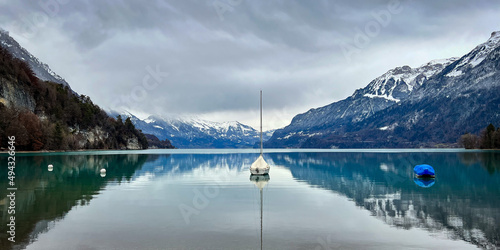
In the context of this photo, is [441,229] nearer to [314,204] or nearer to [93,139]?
[314,204]

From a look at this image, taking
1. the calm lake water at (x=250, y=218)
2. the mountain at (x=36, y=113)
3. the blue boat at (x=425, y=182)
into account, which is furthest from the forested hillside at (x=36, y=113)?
the blue boat at (x=425, y=182)

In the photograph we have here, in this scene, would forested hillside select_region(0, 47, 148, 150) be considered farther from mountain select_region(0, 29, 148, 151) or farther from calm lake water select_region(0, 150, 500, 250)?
calm lake water select_region(0, 150, 500, 250)

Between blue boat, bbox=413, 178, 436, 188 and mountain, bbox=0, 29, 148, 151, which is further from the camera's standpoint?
mountain, bbox=0, 29, 148, 151

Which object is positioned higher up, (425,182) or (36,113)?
(36,113)

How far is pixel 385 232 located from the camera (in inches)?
746

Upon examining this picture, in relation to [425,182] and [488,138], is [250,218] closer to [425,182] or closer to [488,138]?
[425,182]

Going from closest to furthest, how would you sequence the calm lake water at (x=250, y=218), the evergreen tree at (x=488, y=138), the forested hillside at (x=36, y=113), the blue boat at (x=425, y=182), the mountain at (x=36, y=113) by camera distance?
the calm lake water at (x=250, y=218), the blue boat at (x=425, y=182), the mountain at (x=36, y=113), the forested hillside at (x=36, y=113), the evergreen tree at (x=488, y=138)

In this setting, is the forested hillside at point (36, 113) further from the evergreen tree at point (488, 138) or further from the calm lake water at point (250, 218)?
the evergreen tree at point (488, 138)

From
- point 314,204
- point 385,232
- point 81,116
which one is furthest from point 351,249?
point 81,116

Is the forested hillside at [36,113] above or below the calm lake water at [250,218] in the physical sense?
above

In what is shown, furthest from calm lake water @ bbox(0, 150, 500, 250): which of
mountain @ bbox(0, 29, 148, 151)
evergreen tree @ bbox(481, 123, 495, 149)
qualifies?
evergreen tree @ bbox(481, 123, 495, 149)

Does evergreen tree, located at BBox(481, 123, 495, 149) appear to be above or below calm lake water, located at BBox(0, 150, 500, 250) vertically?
above

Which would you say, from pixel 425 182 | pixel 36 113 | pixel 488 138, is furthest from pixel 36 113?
pixel 488 138

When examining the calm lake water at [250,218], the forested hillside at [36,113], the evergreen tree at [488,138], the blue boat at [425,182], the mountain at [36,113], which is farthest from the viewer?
the evergreen tree at [488,138]
